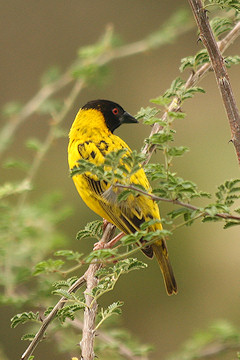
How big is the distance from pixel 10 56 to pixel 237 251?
305 centimetres

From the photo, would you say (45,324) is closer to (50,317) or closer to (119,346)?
(50,317)

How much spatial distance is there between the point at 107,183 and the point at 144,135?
296cm

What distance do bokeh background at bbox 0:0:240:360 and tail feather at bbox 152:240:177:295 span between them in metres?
1.81

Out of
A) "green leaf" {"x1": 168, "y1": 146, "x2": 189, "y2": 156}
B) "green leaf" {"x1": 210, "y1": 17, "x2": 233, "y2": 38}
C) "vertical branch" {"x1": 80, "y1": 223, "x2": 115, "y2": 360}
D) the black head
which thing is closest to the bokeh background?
the black head

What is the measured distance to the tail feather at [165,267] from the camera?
255cm

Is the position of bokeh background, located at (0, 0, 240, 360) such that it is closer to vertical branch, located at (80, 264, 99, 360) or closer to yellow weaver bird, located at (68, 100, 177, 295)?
yellow weaver bird, located at (68, 100, 177, 295)

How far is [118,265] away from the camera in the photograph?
5.75 ft

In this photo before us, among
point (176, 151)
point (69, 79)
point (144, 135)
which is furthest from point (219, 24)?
point (144, 135)

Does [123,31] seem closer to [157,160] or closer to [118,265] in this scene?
[157,160]

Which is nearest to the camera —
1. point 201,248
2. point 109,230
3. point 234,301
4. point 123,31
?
point 109,230

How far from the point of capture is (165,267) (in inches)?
102

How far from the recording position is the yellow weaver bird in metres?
2.53

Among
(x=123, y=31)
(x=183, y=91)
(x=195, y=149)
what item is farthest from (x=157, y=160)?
(x=183, y=91)

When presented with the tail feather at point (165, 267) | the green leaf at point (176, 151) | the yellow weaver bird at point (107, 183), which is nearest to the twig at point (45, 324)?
the yellow weaver bird at point (107, 183)
